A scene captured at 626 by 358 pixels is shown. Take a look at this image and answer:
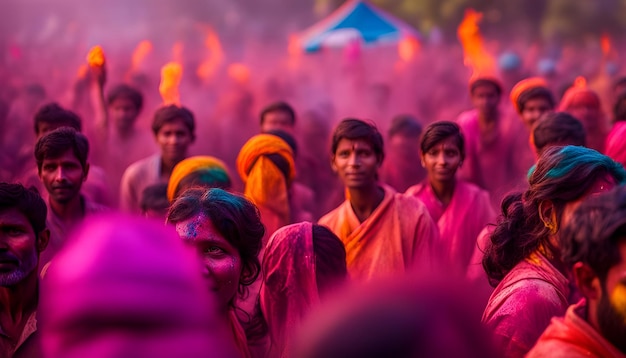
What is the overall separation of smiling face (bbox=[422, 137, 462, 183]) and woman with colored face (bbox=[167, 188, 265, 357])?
90.0 inches

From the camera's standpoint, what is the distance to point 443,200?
5.70 m

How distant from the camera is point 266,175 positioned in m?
5.46

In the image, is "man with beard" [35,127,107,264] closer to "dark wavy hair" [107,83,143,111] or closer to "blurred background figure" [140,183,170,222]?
"blurred background figure" [140,183,170,222]

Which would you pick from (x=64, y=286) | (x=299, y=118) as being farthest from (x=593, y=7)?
(x=64, y=286)

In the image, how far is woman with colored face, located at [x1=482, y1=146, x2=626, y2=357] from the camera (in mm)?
2900

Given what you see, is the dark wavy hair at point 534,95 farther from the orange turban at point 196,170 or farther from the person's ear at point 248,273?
the person's ear at point 248,273

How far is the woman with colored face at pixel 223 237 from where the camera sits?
3213 mm

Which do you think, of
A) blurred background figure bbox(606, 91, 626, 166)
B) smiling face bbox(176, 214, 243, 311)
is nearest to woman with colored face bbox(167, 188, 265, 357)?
smiling face bbox(176, 214, 243, 311)

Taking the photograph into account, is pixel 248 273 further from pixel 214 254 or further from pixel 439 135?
pixel 439 135

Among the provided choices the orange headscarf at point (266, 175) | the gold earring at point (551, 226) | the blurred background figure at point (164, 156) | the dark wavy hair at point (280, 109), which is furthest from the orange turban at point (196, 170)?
the gold earring at point (551, 226)

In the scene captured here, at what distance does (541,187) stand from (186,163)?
279 centimetres

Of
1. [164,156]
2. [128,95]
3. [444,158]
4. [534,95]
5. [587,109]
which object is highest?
[128,95]

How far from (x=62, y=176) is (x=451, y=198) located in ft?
7.72

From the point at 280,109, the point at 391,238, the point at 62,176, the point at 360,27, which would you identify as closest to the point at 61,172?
the point at 62,176
